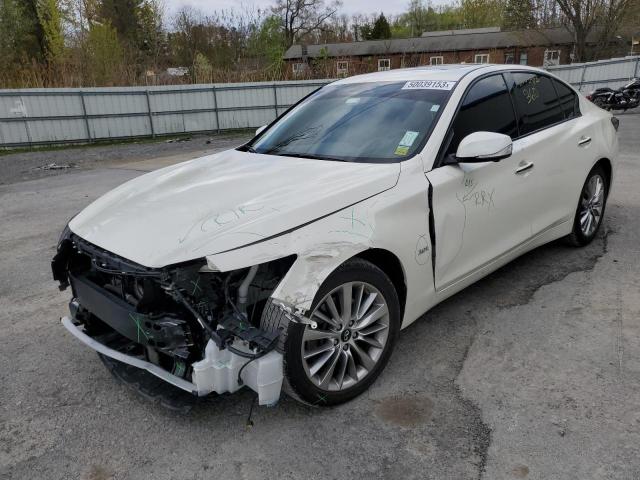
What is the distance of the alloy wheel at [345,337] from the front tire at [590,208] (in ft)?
8.67

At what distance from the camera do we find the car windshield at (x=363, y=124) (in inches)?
122

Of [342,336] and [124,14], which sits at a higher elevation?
[124,14]

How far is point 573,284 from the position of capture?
4.04 m

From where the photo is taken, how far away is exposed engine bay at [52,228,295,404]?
7.42 feet

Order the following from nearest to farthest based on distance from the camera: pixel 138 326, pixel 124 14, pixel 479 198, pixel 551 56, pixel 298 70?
1. pixel 138 326
2. pixel 479 198
3. pixel 298 70
4. pixel 124 14
5. pixel 551 56

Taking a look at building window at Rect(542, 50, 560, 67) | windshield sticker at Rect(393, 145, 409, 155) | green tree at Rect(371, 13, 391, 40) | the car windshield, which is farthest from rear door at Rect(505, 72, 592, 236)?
green tree at Rect(371, 13, 391, 40)

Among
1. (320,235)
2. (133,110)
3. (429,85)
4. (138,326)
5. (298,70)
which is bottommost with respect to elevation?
(138,326)

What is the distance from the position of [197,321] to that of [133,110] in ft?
55.8

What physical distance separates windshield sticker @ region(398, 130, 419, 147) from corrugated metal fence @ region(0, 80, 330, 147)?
1616 cm

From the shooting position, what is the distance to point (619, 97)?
55.2 ft

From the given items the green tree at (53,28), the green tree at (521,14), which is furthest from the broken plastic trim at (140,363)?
the green tree at (521,14)

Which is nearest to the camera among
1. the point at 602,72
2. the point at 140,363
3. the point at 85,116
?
the point at 140,363

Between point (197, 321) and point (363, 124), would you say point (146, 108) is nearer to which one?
point (363, 124)

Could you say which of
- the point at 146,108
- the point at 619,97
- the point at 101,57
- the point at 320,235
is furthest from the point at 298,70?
the point at 320,235
